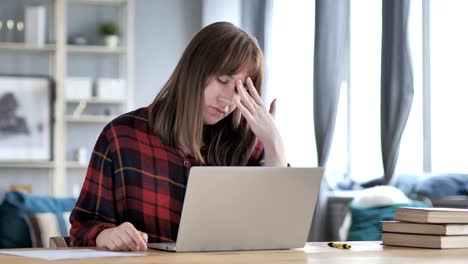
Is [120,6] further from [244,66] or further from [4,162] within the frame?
[244,66]

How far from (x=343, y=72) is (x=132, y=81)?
6.27 feet

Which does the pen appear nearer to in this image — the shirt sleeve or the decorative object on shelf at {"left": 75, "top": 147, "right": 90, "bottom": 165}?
the shirt sleeve

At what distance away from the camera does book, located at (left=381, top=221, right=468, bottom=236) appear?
2.50 metres

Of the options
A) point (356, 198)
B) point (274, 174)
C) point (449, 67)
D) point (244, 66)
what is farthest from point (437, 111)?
point (274, 174)

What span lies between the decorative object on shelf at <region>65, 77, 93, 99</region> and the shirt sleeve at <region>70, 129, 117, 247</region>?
4.35 m

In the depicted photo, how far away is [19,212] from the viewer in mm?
5379

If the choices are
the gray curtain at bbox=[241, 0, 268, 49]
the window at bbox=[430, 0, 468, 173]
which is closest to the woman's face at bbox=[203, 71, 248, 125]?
the window at bbox=[430, 0, 468, 173]

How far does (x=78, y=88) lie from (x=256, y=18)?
151 centimetres

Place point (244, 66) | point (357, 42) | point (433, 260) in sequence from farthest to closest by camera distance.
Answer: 1. point (357, 42)
2. point (244, 66)
3. point (433, 260)

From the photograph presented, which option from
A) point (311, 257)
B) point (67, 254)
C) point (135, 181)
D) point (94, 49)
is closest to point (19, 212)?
point (94, 49)

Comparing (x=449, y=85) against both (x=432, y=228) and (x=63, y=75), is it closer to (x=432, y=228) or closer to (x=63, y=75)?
(x=432, y=228)

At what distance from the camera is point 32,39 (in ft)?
22.7

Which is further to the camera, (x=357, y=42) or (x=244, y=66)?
(x=357, y=42)

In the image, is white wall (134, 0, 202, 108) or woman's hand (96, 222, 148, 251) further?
white wall (134, 0, 202, 108)
